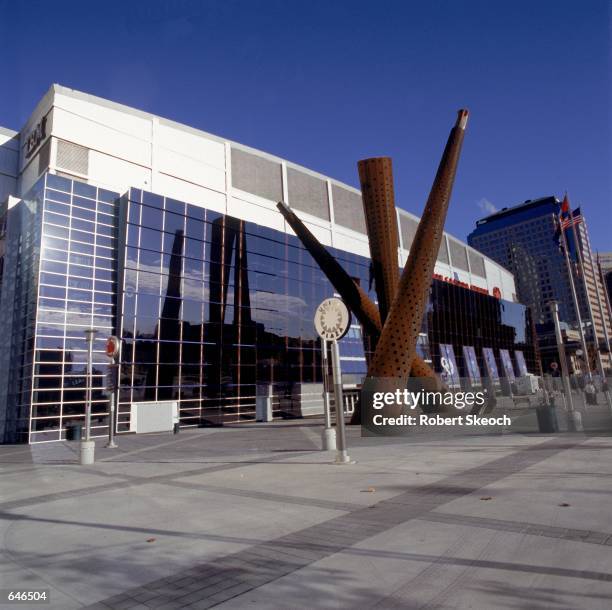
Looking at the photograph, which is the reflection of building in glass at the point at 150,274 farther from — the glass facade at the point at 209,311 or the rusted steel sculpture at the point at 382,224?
the rusted steel sculpture at the point at 382,224

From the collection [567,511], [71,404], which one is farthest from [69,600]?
[71,404]

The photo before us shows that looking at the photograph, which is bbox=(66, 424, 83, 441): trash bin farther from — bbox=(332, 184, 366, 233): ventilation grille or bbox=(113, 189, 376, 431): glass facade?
bbox=(332, 184, 366, 233): ventilation grille

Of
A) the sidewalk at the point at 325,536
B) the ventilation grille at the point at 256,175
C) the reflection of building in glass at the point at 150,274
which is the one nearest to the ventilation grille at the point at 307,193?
the reflection of building in glass at the point at 150,274

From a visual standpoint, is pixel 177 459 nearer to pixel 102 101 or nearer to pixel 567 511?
pixel 567 511

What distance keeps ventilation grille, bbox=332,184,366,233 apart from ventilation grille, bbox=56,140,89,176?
26933mm

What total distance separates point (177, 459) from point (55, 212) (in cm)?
2254

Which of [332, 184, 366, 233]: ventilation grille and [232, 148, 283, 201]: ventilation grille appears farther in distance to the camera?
[332, 184, 366, 233]: ventilation grille

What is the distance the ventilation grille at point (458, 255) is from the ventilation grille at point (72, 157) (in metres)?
58.4

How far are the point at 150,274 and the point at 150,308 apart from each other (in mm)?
2555

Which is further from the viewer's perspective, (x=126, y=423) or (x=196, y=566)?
(x=126, y=423)

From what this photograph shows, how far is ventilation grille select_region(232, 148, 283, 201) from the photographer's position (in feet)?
142

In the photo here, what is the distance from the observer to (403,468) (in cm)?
Answer: 1119

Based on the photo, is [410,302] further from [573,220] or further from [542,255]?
[542,255]

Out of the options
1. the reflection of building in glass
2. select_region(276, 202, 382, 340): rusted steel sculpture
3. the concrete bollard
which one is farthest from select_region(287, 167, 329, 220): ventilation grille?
the concrete bollard
